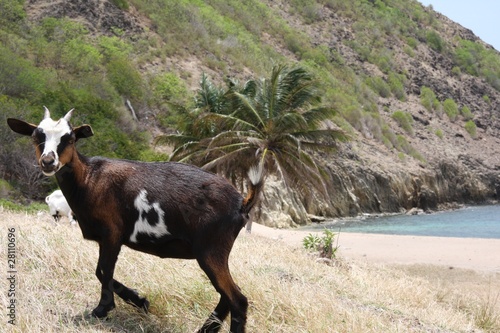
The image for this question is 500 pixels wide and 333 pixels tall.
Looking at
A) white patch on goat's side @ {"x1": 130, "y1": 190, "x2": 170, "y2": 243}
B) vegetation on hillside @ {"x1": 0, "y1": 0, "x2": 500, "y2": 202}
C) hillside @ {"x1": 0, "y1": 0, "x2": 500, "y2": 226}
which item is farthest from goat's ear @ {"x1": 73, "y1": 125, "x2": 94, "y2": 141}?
vegetation on hillside @ {"x1": 0, "y1": 0, "x2": 500, "y2": 202}

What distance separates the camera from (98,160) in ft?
16.3

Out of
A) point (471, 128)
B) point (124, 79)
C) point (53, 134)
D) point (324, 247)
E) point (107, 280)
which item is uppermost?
point (53, 134)

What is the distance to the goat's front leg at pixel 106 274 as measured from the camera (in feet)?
15.0

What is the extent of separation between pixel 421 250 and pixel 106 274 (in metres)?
22.8

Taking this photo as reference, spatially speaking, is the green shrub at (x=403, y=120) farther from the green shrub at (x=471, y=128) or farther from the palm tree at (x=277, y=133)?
the palm tree at (x=277, y=133)

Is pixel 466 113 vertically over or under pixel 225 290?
over

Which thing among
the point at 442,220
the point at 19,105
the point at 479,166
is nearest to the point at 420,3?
the point at 479,166

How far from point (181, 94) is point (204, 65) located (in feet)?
25.2

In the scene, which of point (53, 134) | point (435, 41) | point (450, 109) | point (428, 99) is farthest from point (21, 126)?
point (435, 41)

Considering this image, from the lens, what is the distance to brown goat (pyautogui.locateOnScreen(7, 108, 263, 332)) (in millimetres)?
4488

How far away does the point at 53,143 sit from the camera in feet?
14.6

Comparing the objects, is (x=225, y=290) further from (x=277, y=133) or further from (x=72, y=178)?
(x=277, y=133)

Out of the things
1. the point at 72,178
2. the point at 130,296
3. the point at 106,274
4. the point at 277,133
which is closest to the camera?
the point at 106,274

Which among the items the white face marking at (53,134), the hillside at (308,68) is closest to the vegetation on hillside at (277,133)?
the hillside at (308,68)
